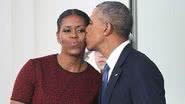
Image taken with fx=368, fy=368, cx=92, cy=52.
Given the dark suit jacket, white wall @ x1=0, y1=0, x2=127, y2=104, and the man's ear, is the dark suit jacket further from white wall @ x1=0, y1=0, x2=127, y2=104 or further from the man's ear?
white wall @ x1=0, y1=0, x2=127, y2=104

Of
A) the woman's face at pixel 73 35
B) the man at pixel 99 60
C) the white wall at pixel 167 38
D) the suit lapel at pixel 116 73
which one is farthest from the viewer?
the white wall at pixel 167 38

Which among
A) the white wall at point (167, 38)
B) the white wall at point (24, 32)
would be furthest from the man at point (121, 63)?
the white wall at point (24, 32)

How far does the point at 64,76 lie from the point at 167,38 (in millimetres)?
1138

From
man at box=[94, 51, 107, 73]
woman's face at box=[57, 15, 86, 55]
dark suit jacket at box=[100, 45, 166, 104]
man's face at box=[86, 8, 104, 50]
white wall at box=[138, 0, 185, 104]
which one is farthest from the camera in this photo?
white wall at box=[138, 0, 185, 104]

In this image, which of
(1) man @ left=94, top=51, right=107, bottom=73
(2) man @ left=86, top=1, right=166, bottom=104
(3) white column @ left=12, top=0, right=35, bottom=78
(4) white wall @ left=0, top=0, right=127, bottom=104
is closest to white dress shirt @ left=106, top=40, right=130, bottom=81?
(2) man @ left=86, top=1, right=166, bottom=104

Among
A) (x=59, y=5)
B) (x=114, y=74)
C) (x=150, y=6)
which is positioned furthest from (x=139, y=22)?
(x=114, y=74)

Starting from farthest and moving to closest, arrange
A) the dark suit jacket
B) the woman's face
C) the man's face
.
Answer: the woman's face, the man's face, the dark suit jacket

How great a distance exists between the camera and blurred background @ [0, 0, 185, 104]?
2.66 m

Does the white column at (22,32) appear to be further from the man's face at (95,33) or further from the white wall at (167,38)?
the man's face at (95,33)

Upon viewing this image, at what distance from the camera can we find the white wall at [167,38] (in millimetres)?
2656

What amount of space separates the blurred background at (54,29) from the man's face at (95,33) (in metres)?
1.04

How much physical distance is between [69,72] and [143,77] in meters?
0.50

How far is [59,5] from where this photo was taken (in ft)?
9.62

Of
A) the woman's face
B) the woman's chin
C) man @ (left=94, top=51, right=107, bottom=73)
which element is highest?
the woman's face
